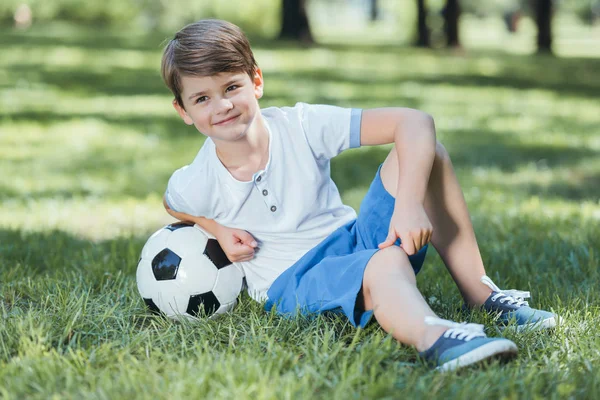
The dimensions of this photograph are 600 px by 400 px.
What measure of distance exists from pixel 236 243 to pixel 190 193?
265mm

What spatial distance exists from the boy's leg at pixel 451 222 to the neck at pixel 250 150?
0.47 m

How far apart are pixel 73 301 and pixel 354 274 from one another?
109 cm

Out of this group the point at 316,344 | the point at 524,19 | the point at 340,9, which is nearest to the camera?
the point at 316,344

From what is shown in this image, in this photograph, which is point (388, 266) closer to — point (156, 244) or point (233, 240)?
point (233, 240)

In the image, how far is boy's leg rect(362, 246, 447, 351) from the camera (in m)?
2.44

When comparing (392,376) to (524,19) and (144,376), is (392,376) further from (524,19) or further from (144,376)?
(524,19)

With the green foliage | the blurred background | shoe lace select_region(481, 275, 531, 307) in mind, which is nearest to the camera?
shoe lace select_region(481, 275, 531, 307)

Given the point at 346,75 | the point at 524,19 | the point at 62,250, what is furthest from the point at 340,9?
the point at 62,250

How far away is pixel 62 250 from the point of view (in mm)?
4055

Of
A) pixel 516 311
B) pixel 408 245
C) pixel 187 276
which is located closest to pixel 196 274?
pixel 187 276

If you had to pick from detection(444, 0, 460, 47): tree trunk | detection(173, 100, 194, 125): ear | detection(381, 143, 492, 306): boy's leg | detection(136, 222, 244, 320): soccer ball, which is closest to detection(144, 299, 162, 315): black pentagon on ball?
detection(136, 222, 244, 320): soccer ball

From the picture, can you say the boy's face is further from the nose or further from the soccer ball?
the soccer ball

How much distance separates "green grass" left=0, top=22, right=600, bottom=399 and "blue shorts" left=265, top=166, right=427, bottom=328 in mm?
88

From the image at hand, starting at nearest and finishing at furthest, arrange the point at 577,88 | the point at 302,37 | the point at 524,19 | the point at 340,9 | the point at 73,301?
the point at 73,301, the point at 577,88, the point at 302,37, the point at 524,19, the point at 340,9
